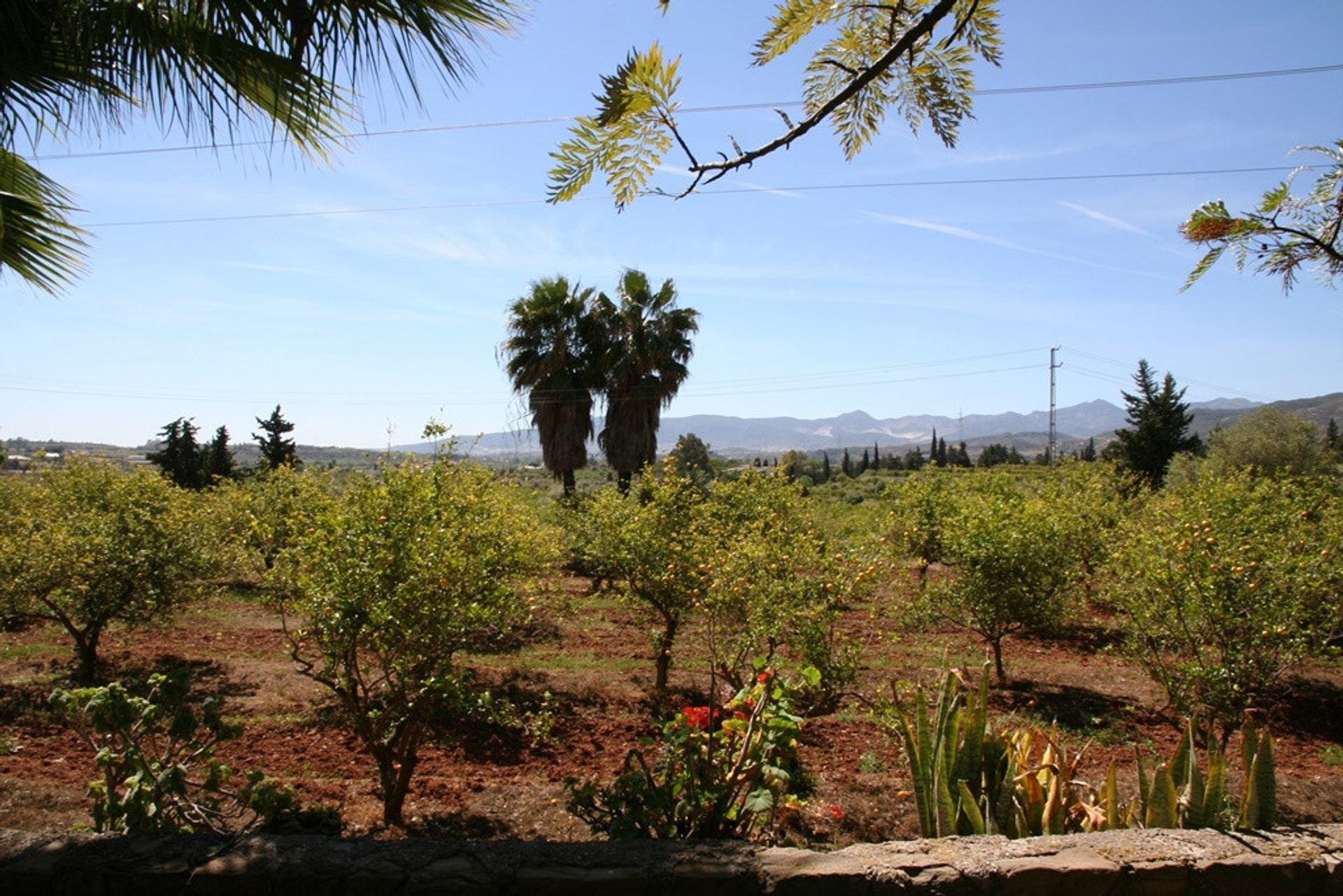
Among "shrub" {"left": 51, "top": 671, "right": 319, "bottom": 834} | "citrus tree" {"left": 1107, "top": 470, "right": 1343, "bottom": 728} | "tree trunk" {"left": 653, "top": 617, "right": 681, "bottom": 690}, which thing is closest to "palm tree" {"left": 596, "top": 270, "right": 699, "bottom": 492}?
"tree trunk" {"left": 653, "top": 617, "right": 681, "bottom": 690}

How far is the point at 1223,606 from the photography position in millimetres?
6070

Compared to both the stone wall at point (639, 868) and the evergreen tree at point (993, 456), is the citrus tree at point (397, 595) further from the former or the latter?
the evergreen tree at point (993, 456)

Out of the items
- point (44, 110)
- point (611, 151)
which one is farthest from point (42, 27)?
point (611, 151)

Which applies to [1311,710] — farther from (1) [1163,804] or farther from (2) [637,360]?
(2) [637,360]

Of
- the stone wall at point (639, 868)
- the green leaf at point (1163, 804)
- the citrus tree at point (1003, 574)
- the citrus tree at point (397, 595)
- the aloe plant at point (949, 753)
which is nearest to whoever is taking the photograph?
the stone wall at point (639, 868)

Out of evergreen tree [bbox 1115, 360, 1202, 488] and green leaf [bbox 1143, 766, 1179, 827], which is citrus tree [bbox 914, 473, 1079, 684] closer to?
green leaf [bbox 1143, 766, 1179, 827]

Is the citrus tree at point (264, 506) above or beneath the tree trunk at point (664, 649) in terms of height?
above

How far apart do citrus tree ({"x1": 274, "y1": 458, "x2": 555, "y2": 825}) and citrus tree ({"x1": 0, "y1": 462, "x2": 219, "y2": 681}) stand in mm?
4373

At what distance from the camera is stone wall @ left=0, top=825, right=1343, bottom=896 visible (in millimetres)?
1834

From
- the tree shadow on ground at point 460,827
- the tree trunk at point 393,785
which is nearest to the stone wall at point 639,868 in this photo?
the tree trunk at point 393,785

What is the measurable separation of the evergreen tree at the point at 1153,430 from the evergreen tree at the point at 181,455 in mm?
40077

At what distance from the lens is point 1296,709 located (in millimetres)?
8812

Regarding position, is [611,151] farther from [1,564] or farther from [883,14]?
[1,564]

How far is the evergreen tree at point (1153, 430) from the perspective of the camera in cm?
3288
